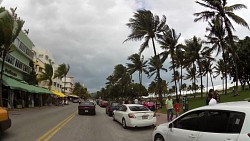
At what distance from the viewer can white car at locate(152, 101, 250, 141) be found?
4676mm

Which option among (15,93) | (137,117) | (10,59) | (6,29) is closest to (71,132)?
(137,117)

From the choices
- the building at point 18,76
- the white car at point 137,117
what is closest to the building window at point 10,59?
the building at point 18,76

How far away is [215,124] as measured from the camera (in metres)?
5.27

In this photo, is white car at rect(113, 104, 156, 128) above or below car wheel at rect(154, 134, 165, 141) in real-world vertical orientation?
below

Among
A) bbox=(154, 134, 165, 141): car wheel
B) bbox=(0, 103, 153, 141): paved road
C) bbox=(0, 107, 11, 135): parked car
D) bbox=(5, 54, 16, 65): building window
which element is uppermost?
bbox=(5, 54, 16, 65): building window

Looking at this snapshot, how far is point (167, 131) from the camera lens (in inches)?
269

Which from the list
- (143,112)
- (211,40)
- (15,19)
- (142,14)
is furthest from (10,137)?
(211,40)

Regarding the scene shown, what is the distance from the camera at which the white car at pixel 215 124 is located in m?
4.68

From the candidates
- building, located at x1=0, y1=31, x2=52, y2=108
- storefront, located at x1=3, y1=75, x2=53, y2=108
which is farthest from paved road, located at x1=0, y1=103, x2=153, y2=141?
building, located at x1=0, y1=31, x2=52, y2=108

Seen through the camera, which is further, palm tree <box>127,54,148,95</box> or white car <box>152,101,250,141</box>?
palm tree <box>127,54,148,95</box>

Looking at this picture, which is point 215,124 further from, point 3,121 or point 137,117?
point 137,117

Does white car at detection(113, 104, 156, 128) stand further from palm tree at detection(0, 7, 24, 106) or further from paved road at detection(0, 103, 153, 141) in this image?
palm tree at detection(0, 7, 24, 106)

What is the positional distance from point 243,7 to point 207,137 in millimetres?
26295

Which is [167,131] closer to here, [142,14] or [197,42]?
[142,14]
